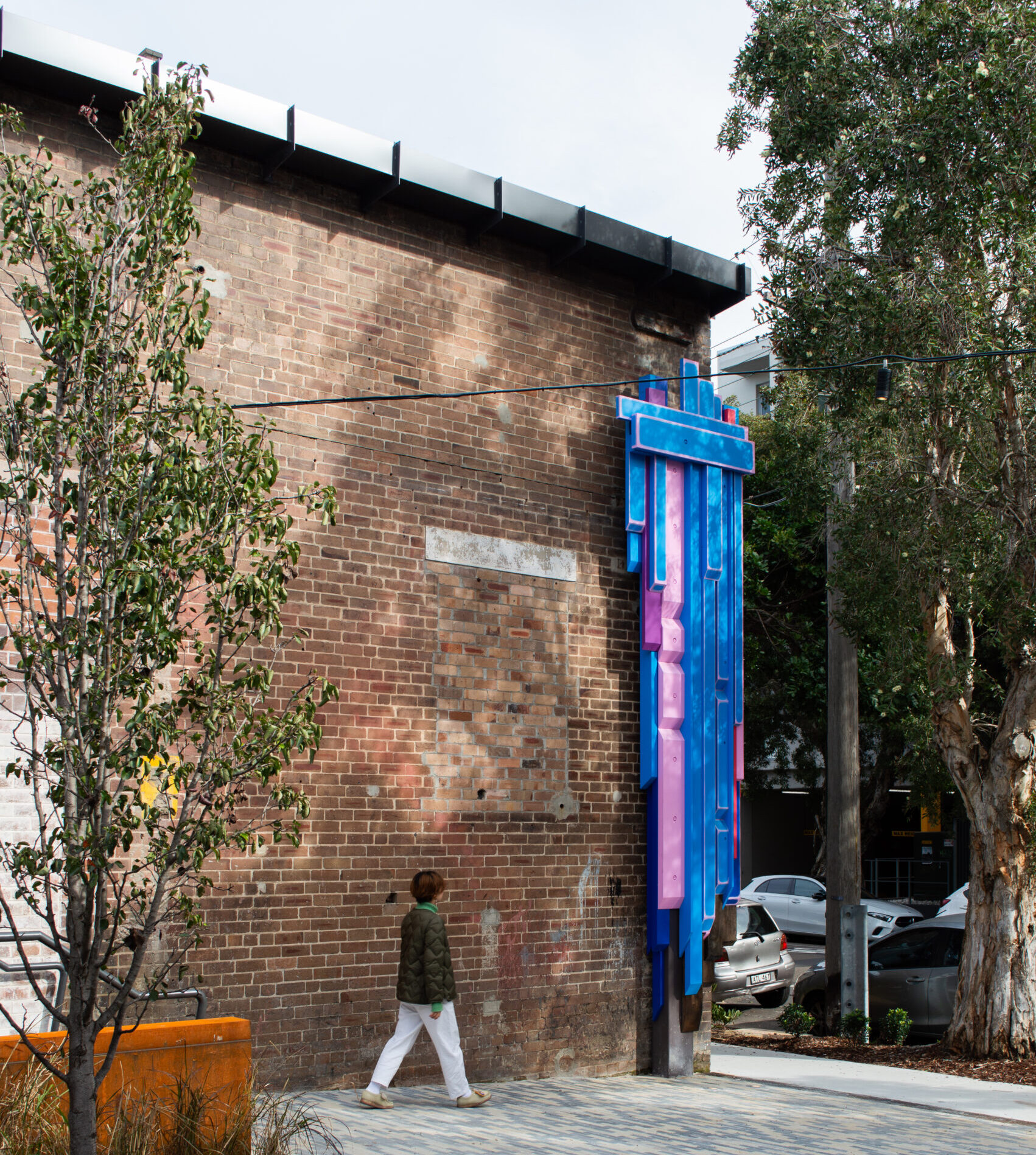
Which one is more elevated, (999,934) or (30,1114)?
(999,934)

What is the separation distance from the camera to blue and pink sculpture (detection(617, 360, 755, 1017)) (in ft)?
33.0

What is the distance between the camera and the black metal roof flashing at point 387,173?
7.53 m

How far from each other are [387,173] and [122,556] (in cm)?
511

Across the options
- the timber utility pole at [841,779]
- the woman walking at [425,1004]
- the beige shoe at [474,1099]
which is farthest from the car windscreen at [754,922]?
the woman walking at [425,1004]

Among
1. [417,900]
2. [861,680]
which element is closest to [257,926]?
[417,900]

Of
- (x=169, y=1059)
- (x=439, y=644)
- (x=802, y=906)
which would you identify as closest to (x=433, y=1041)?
(x=169, y=1059)

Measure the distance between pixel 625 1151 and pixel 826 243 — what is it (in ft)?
27.7

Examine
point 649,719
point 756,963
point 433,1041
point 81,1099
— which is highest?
point 649,719

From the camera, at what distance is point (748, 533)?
2459 cm

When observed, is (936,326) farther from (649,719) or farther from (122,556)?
(122,556)

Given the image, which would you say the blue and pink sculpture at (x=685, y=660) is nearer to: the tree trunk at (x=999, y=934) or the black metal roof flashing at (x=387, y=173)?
the black metal roof flashing at (x=387, y=173)

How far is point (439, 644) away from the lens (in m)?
9.10

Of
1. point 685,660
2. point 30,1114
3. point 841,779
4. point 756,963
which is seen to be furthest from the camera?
point 756,963

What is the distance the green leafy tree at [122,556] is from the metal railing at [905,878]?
3288 centimetres
